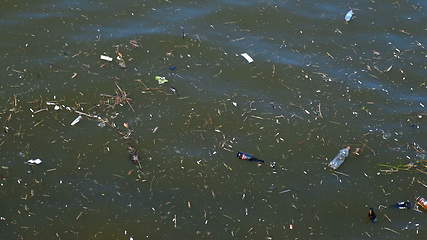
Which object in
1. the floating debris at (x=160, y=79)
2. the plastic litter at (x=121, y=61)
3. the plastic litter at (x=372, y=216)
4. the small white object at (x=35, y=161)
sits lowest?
the plastic litter at (x=372, y=216)

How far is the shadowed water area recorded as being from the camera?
5.19m

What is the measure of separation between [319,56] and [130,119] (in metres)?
2.63

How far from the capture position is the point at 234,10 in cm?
751

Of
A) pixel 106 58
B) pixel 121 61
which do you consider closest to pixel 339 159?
pixel 121 61

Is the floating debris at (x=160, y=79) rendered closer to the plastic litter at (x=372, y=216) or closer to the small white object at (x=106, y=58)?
the small white object at (x=106, y=58)

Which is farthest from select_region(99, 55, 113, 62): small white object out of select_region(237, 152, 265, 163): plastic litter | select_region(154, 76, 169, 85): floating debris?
select_region(237, 152, 265, 163): plastic litter

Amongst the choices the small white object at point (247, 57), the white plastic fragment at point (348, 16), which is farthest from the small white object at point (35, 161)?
the white plastic fragment at point (348, 16)

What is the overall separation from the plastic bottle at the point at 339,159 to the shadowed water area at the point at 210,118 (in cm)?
5

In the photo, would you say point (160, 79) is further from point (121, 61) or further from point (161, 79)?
point (121, 61)

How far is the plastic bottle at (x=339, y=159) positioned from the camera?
18.6 feet

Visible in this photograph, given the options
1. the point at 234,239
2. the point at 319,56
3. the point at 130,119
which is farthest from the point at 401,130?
the point at 130,119

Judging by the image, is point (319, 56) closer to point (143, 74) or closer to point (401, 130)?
point (401, 130)

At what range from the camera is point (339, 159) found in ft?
18.8

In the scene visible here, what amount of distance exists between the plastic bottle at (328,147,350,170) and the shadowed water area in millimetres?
53
